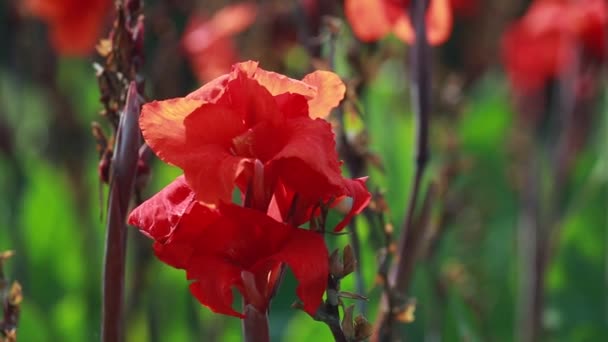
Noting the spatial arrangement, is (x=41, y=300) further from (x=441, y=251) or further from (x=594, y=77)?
(x=594, y=77)

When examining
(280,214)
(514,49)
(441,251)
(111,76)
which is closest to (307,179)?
(280,214)

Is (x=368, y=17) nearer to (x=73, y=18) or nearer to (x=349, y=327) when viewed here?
(x=349, y=327)

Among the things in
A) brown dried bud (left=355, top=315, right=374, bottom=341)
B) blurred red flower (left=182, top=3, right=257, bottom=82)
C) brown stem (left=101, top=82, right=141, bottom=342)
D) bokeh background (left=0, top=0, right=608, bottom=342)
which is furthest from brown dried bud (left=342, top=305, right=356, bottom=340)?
blurred red flower (left=182, top=3, right=257, bottom=82)

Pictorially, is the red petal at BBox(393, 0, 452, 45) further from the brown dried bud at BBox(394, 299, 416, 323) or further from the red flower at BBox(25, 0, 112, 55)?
the red flower at BBox(25, 0, 112, 55)

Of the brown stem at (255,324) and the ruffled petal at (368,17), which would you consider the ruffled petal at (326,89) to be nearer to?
the brown stem at (255,324)

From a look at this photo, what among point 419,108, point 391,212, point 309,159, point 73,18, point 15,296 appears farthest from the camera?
point 73,18

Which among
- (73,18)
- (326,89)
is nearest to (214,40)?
(73,18)

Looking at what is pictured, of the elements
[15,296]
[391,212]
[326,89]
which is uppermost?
[326,89]
